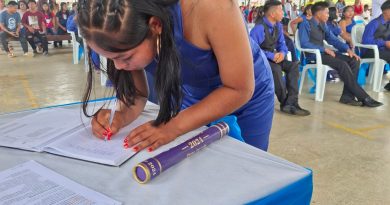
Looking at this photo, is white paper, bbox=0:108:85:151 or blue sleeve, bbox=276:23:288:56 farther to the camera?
blue sleeve, bbox=276:23:288:56

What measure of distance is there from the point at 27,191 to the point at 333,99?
3.41m

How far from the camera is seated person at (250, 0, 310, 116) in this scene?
3172mm

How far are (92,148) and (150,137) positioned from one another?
0.13 m

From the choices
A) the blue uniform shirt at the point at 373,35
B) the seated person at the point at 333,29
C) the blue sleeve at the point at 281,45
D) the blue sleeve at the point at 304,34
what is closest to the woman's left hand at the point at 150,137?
the blue sleeve at the point at 281,45

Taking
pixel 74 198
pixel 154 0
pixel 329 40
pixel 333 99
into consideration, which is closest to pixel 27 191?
pixel 74 198

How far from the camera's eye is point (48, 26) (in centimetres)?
835

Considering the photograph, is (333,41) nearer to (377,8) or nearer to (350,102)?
(350,102)

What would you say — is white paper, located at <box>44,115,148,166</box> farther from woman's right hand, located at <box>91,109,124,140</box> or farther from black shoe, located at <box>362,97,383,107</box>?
black shoe, located at <box>362,97,383,107</box>

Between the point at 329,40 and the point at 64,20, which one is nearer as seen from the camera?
the point at 329,40

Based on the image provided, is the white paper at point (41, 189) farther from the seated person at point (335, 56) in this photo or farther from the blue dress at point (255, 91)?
the seated person at point (335, 56)

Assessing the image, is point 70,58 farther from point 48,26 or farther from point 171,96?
point 171,96

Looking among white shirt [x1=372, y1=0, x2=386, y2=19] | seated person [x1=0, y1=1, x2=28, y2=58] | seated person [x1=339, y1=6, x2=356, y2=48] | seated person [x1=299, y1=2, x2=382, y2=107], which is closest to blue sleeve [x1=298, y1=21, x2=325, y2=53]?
seated person [x1=299, y1=2, x2=382, y2=107]

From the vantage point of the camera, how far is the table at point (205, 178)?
59 centimetres

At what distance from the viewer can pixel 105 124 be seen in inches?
34.3
